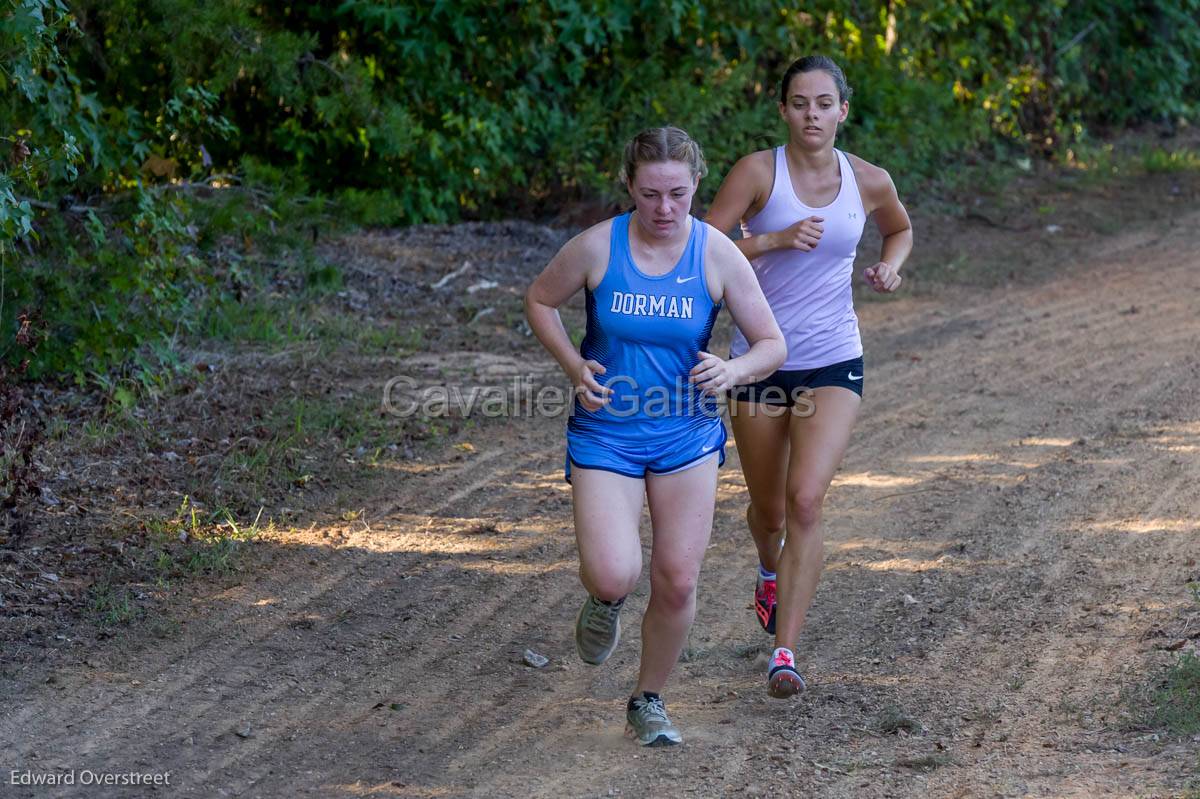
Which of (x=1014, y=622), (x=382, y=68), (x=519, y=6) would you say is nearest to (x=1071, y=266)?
(x=519, y=6)

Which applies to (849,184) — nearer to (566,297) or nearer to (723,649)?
(566,297)

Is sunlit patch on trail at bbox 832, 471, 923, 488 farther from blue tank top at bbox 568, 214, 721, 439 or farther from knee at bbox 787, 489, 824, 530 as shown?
blue tank top at bbox 568, 214, 721, 439

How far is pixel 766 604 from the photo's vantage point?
5.07m

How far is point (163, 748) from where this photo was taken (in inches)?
169

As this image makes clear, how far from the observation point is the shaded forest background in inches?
272

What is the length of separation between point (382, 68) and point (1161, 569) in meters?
7.66

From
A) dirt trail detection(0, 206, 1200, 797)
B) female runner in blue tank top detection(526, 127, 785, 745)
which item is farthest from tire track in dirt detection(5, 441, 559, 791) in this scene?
female runner in blue tank top detection(526, 127, 785, 745)

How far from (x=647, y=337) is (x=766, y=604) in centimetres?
142

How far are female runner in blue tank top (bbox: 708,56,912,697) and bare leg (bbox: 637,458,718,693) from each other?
515 mm

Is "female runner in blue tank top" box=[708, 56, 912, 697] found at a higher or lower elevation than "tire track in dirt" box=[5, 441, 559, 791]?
higher

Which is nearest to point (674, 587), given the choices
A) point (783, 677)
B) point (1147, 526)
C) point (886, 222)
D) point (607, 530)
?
point (607, 530)

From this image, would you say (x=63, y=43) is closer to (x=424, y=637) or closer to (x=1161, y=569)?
(x=424, y=637)

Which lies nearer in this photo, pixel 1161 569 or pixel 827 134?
pixel 827 134

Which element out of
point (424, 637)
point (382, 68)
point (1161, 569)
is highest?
point (382, 68)
